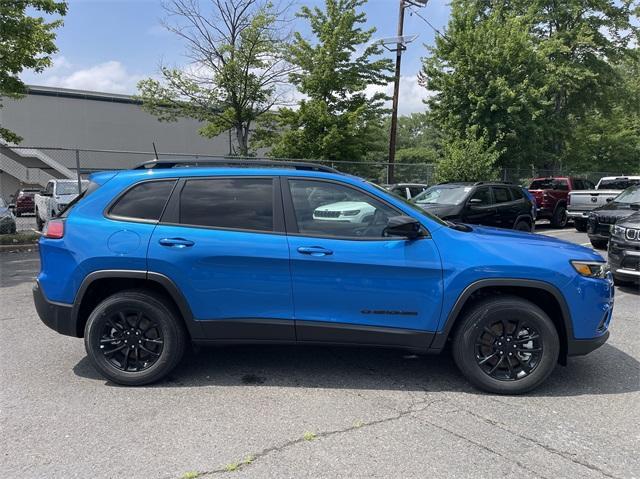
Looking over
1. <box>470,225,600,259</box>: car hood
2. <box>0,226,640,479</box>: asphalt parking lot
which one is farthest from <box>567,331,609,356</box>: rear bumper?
<box>470,225,600,259</box>: car hood

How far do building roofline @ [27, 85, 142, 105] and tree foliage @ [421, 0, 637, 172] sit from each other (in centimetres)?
2413

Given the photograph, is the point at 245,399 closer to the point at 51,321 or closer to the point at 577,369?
the point at 51,321

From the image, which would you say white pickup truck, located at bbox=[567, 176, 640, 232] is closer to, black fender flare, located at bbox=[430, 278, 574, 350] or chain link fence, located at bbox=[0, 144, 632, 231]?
chain link fence, located at bbox=[0, 144, 632, 231]

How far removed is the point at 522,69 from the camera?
2216cm

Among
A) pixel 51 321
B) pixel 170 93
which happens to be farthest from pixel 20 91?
pixel 51 321

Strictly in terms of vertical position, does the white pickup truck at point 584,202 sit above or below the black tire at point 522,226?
above

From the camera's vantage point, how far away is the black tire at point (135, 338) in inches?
153

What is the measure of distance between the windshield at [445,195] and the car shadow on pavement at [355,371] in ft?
22.4

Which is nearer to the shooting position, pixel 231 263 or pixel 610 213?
pixel 231 263

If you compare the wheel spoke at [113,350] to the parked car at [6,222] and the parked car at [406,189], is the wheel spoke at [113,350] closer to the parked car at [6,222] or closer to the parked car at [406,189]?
the parked car at [6,222]

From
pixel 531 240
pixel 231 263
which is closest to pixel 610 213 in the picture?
pixel 531 240

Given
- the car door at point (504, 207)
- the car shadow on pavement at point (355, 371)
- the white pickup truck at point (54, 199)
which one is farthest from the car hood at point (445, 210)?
the white pickup truck at point (54, 199)

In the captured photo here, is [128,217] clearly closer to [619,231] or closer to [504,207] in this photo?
[619,231]

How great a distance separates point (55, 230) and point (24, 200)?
24.2 meters
